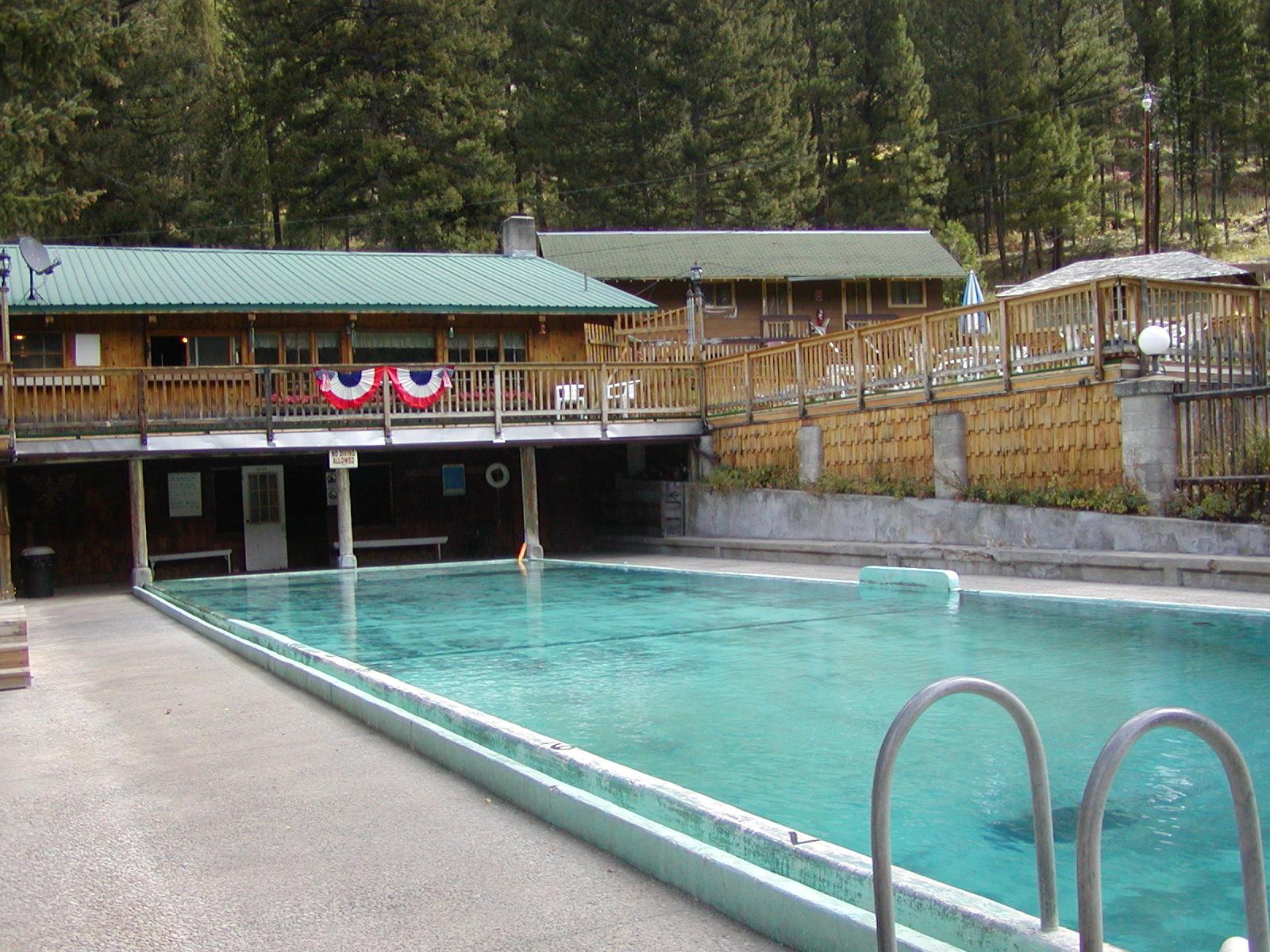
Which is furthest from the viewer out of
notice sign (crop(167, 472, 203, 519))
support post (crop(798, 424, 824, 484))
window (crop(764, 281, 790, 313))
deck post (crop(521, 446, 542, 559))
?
window (crop(764, 281, 790, 313))

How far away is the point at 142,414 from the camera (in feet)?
68.9

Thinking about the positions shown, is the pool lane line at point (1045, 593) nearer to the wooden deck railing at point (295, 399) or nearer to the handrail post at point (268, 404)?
the wooden deck railing at point (295, 399)

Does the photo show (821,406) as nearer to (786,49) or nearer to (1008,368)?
(1008,368)

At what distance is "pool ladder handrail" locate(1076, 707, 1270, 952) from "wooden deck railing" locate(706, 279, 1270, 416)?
12.3 m

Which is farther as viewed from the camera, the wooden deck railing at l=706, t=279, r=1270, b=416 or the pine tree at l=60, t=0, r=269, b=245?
the pine tree at l=60, t=0, r=269, b=245

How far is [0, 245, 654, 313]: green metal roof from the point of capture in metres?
23.5

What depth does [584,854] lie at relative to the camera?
A: 17.3 ft

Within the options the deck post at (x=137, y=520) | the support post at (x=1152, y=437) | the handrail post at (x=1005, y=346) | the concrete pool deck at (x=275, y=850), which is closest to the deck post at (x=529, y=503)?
the deck post at (x=137, y=520)

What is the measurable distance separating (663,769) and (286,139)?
43.1 meters

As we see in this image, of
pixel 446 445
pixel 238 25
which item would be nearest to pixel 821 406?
pixel 446 445

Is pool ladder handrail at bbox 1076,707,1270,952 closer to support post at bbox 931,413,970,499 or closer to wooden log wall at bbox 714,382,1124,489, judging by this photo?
wooden log wall at bbox 714,382,1124,489

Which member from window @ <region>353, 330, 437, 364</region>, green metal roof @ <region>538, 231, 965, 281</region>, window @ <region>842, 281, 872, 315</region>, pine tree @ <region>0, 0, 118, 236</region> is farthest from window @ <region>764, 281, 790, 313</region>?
pine tree @ <region>0, 0, 118, 236</region>

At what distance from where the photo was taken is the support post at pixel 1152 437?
14445mm

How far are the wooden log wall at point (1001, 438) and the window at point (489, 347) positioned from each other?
750 centimetres
